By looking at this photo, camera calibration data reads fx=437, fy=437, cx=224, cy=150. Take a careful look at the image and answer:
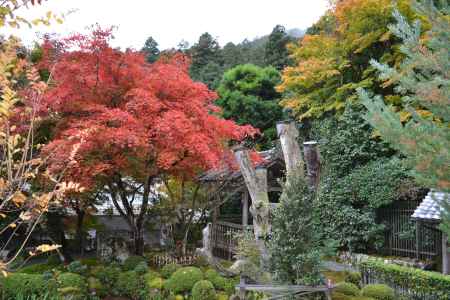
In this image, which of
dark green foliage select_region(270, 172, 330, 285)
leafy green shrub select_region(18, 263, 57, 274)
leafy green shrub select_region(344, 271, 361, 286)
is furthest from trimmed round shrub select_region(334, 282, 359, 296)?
leafy green shrub select_region(18, 263, 57, 274)

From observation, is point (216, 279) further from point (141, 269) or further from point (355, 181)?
point (355, 181)

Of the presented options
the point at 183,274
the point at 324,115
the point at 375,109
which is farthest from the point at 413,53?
the point at 324,115

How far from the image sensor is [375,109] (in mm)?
3152

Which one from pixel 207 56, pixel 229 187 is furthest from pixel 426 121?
pixel 207 56

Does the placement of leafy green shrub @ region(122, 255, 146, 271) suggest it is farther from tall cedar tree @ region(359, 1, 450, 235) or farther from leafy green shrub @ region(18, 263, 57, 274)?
tall cedar tree @ region(359, 1, 450, 235)

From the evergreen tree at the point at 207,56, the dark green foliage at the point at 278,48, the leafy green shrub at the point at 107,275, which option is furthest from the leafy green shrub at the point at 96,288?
the evergreen tree at the point at 207,56

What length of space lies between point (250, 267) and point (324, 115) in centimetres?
1032

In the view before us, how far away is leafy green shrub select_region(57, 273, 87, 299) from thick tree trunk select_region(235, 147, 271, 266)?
403 centimetres

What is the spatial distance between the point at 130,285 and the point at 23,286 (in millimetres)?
2176

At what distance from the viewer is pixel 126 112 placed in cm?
914

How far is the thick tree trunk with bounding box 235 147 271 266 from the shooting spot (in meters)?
7.73

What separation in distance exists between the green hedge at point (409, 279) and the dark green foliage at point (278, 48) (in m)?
18.6

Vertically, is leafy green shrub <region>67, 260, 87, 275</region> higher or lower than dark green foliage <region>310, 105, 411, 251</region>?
lower

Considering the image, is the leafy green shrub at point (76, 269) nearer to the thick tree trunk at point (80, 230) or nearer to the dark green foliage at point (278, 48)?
the thick tree trunk at point (80, 230)
